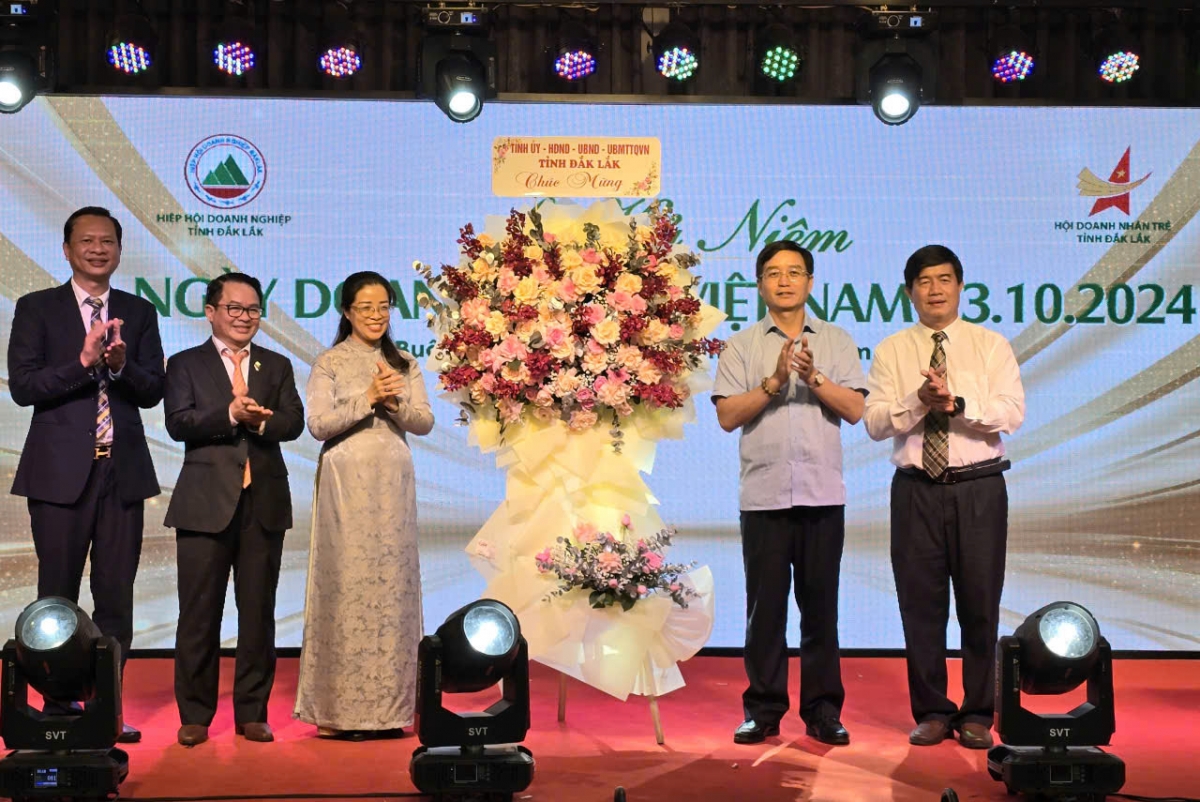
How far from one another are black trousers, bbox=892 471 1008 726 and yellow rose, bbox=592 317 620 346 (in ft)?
3.77

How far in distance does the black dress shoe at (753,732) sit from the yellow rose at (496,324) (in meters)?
1.56

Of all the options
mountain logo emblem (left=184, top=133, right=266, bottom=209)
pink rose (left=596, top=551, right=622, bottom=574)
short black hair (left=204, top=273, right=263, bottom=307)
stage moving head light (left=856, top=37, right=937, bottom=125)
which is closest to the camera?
pink rose (left=596, top=551, right=622, bottom=574)

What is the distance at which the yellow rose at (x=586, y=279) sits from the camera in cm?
449

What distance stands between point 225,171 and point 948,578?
381 cm

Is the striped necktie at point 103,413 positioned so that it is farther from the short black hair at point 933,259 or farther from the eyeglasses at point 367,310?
the short black hair at point 933,259

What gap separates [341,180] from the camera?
21.1ft

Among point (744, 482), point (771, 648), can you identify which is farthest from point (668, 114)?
point (771, 648)

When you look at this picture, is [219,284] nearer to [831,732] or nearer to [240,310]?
[240,310]

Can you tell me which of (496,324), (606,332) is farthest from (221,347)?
(606,332)

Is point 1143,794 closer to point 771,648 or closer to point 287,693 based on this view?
point 771,648

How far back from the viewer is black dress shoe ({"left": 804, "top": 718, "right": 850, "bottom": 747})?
4562 millimetres

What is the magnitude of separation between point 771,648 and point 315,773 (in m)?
1.58

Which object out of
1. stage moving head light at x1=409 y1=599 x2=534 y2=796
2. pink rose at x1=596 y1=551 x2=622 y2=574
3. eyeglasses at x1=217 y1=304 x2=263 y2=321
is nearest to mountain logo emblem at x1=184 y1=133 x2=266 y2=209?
eyeglasses at x1=217 y1=304 x2=263 y2=321

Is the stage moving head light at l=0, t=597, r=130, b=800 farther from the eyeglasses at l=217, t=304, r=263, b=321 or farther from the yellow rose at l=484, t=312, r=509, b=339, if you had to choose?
the yellow rose at l=484, t=312, r=509, b=339
